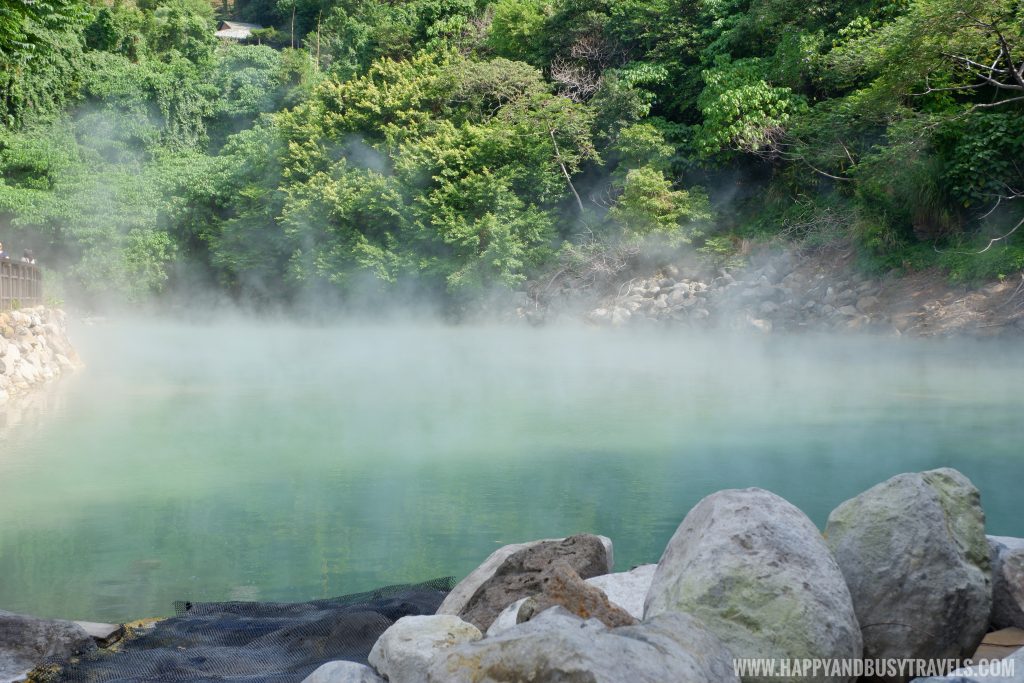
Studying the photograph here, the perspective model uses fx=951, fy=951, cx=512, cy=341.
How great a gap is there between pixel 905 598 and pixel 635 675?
1246 mm

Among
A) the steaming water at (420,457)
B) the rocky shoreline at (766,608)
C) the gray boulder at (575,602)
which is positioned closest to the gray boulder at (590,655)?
the rocky shoreline at (766,608)

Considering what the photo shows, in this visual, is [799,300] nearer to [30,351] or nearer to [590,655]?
[30,351]

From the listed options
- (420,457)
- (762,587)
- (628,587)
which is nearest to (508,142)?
(420,457)

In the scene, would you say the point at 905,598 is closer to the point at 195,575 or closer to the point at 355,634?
the point at 355,634

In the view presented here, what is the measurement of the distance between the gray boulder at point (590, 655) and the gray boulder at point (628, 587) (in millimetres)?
837

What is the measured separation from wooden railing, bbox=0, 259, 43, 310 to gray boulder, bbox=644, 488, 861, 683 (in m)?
13.5

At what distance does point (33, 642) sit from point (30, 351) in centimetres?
1003

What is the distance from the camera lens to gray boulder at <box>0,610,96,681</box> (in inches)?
129

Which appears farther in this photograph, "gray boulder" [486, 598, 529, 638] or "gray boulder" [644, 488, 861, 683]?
"gray boulder" [486, 598, 529, 638]

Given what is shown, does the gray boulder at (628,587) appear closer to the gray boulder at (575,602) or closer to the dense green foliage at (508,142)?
the gray boulder at (575,602)

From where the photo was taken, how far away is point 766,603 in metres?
2.61

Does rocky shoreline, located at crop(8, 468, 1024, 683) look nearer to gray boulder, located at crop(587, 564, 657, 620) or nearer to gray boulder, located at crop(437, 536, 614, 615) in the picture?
gray boulder, located at crop(587, 564, 657, 620)

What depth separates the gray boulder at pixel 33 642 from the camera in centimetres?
327

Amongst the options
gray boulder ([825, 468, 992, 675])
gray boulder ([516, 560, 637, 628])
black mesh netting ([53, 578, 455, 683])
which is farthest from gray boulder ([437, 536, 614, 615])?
gray boulder ([825, 468, 992, 675])
